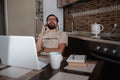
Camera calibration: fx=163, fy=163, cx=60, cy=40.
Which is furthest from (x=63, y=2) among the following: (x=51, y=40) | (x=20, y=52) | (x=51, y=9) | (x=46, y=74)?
(x=46, y=74)

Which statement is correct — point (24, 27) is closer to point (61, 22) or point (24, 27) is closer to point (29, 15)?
point (29, 15)

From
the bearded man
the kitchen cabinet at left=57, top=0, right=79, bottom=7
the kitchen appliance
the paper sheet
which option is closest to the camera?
the paper sheet

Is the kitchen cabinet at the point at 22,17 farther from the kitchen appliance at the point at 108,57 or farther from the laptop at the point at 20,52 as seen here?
the laptop at the point at 20,52

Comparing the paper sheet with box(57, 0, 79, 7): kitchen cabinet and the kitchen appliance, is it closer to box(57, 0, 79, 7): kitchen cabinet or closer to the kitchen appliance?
the kitchen appliance

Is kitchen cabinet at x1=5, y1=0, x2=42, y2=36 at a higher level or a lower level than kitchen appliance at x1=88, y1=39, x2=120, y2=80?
higher

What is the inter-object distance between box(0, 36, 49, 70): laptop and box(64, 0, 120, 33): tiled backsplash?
166 cm

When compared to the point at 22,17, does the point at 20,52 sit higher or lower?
lower

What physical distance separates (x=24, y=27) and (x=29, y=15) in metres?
0.35

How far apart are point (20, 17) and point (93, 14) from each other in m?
1.99

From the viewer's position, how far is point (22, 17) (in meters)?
4.16

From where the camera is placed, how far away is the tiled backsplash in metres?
2.55

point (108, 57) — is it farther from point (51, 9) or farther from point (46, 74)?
point (51, 9)

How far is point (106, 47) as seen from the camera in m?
2.02

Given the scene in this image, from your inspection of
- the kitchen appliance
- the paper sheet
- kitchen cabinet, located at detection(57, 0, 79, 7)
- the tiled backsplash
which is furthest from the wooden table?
kitchen cabinet, located at detection(57, 0, 79, 7)
